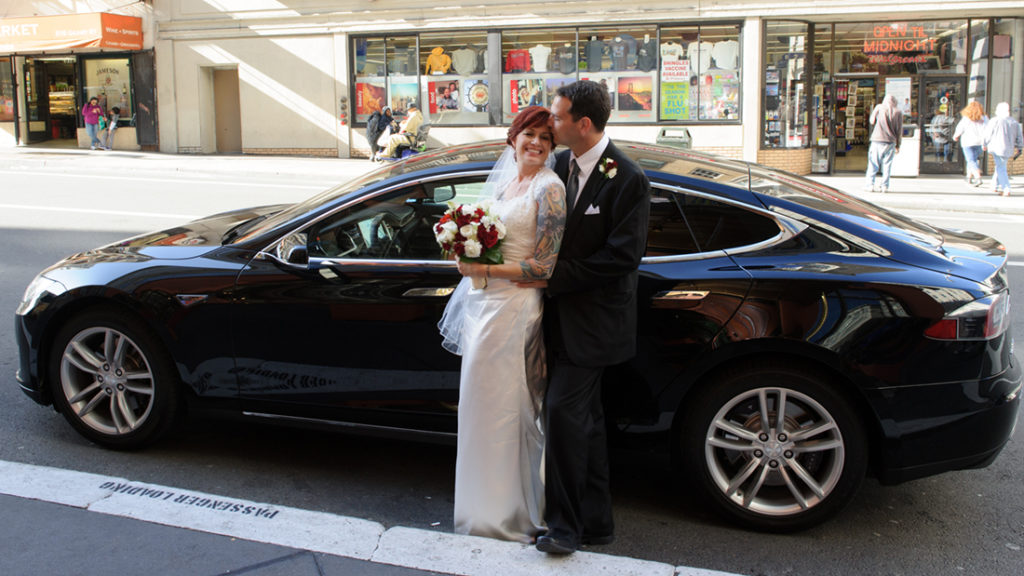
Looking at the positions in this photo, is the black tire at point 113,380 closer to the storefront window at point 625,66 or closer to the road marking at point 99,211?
the road marking at point 99,211

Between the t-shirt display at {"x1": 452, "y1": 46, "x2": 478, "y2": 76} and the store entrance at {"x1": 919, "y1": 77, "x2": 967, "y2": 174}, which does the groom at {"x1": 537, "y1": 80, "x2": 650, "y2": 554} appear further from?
the t-shirt display at {"x1": 452, "y1": 46, "x2": 478, "y2": 76}

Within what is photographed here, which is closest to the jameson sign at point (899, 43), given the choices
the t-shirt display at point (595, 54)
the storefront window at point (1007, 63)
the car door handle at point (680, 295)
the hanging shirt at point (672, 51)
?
the storefront window at point (1007, 63)

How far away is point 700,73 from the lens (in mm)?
20406

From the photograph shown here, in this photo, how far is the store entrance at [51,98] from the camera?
1088 inches

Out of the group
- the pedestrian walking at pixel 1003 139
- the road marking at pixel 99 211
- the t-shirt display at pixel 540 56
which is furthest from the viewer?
the t-shirt display at pixel 540 56

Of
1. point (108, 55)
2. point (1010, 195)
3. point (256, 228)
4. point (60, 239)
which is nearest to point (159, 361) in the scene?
point (256, 228)

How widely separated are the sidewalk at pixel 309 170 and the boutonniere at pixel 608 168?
11.2m

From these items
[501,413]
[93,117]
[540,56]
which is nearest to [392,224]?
[501,413]

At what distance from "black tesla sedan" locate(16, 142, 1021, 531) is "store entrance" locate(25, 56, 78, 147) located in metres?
26.0

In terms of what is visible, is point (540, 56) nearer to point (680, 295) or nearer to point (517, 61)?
point (517, 61)

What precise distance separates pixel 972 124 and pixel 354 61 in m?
14.2

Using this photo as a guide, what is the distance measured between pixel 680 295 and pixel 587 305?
19.3 inches

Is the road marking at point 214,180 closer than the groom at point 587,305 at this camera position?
No

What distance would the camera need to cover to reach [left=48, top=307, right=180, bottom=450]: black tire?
14.5 feet
